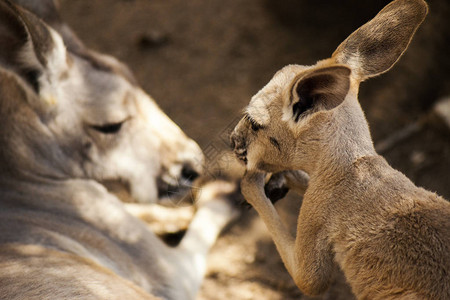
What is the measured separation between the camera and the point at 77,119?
271 centimetres

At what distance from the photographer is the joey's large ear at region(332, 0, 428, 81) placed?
5.74 ft

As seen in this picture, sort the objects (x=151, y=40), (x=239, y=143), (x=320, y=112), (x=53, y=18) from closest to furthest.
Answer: (x=320, y=112) < (x=239, y=143) < (x=53, y=18) < (x=151, y=40)

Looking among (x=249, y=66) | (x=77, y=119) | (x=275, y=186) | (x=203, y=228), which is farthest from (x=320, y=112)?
(x=249, y=66)

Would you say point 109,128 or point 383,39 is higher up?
point 109,128

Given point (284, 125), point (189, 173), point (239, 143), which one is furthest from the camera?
point (189, 173)

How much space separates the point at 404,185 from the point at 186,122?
262 cm

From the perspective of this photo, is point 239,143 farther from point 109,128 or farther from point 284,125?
point 109,128

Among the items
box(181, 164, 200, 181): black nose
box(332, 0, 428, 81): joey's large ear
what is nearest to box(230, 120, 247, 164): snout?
box(332, 0, 428, 81): joey's large ear

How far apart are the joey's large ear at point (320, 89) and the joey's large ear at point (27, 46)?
4.49ft

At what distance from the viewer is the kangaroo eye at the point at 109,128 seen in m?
2.74

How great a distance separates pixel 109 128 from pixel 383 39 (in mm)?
1604

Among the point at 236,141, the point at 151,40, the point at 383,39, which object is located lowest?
the point at 383,39

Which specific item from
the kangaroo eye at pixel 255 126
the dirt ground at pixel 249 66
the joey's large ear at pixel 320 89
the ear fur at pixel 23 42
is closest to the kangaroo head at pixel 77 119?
the ear fur at pixel 23 42

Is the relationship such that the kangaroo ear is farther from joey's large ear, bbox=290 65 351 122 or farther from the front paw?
joey's large ear, bbox=290 65 351 122
